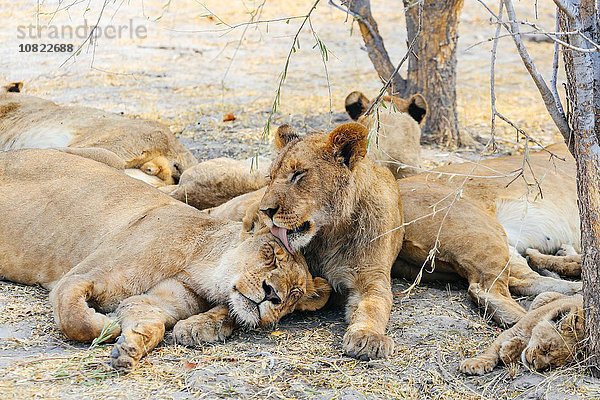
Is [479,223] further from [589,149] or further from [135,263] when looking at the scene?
[135,263]

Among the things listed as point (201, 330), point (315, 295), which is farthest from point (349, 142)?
point (201, 330)

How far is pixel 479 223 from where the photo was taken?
4.82 metres

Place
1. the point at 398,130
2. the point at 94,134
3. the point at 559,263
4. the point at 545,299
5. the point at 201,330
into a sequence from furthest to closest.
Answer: the point at 94,134, the point at 398,130, the point at 559,263, the point at 545,299, the point at 201,330

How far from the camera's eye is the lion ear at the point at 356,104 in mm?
6258

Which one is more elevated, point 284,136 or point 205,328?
point 284,136

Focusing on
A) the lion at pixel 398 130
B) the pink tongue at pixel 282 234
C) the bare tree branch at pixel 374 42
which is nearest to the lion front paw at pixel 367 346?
the pink tongue at pixel 282 234

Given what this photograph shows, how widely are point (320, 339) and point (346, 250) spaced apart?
0.52 m

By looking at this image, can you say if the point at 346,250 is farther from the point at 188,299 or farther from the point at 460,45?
the point at 460,45

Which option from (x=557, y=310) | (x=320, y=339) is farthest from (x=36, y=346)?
(x=557, y=310)

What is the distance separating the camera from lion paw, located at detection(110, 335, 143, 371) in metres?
3.49

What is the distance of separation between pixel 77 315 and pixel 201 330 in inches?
20.2

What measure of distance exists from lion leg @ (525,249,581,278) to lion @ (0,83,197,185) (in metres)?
2.57

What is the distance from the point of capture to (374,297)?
13.7 feet

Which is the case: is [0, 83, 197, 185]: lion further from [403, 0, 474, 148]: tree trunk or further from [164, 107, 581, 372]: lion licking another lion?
[403, 0, 474, 148]: tree trunk
